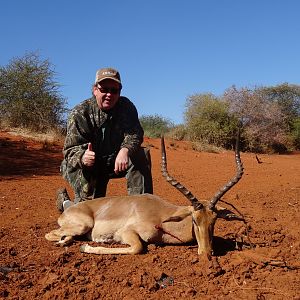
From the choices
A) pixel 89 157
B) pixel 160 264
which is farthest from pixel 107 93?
pixel 160 264

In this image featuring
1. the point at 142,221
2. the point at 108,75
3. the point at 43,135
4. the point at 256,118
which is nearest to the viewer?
the point at 142,221

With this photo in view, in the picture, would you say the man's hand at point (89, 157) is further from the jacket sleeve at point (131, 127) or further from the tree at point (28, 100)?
the tree at point (28, 100)

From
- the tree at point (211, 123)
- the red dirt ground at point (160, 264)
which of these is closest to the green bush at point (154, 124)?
the tree at point (211, 123)

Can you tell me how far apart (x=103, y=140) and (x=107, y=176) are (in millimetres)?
571

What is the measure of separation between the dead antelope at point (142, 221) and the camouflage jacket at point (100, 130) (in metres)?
0.80

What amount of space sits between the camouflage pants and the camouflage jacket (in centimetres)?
14

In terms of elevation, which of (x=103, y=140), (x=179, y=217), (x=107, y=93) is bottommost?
(x=179, y=217)

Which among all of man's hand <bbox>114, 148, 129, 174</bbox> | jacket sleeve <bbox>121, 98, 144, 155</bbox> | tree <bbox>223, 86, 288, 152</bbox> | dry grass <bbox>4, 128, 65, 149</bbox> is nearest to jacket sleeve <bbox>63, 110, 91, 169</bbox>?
jacket sleeve <bbox>121, 98, 144, 155</bbox>

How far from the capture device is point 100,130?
272 inches

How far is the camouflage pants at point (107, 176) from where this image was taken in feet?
22.3

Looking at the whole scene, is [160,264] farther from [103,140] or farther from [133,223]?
[103,140]

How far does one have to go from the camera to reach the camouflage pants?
22.3 feet

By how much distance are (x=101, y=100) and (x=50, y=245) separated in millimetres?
2179

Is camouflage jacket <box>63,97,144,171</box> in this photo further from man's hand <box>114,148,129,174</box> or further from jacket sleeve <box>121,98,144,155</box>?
man's hand <box>114,148,129,174</box>
